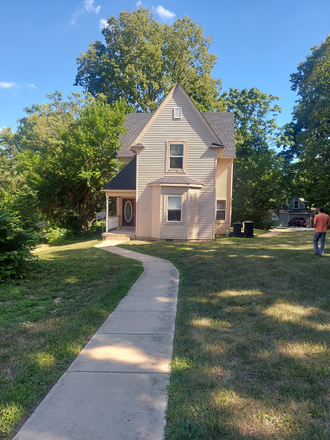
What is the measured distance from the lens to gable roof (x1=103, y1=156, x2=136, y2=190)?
18.0 m

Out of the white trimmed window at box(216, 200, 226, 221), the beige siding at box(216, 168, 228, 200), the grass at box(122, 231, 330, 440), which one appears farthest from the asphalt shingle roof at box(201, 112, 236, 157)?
the grass at box(122, 231, 330, 440)

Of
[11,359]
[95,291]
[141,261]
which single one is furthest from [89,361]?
[141,261]

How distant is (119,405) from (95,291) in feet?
13.3

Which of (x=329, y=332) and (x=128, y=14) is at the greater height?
(x=128, y=14)

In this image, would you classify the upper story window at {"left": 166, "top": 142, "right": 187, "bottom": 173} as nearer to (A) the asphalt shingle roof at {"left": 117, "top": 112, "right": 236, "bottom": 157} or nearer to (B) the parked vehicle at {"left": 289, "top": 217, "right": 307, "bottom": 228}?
(A) the asphalt shingle roof at {"left": 117, "top": 112, "right": 236, "bottom": 157}

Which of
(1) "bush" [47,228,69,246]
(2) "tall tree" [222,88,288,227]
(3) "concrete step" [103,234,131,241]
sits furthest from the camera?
(2) "tall tree" [222,88,288,227]

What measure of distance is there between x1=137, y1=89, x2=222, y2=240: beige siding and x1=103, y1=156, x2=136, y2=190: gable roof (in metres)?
1.34

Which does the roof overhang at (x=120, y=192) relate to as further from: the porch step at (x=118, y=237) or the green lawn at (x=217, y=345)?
the green lawn at (x=217, y=345)

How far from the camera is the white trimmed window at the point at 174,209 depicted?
16.2m

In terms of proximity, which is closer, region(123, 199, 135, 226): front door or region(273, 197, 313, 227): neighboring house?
region(123, 199, 135, 226): front door

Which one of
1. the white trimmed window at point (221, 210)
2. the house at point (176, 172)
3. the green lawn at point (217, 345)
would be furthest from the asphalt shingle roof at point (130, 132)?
the green lawn at point (217, 345)

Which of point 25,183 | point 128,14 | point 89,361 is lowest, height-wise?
point 89,361

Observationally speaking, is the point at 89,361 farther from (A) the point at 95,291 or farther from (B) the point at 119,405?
(A) the point at 95,291

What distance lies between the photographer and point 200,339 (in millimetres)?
4055
